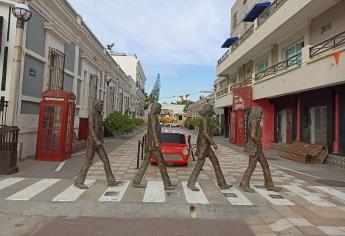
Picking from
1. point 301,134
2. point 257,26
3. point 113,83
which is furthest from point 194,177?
point 113,83

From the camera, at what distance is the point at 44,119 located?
1204 cm

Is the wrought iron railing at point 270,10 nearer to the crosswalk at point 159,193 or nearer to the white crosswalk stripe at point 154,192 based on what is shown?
the crosswalk at point 159,193

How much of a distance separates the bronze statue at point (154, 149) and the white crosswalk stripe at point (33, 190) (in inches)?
83.3

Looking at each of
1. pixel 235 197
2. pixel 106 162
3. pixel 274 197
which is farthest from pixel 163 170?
pixel 274 197

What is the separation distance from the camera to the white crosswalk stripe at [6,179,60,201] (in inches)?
266

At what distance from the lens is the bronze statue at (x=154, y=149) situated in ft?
25.3

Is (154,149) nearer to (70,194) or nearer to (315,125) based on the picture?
(70,194)

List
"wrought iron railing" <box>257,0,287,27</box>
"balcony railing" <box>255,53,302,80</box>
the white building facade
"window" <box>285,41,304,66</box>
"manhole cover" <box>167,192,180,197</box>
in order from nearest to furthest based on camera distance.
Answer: "manhole cover" <box>167,192,180,197</box>
the white building facade
"balcony railing" <box>255,53,302,80</box>
"window" <box>285,41,304,66</box>
"wrought iron railing" <box>257,0,287,27</box>

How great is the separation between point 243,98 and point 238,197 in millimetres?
15479

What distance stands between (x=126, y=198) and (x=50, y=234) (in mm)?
2247

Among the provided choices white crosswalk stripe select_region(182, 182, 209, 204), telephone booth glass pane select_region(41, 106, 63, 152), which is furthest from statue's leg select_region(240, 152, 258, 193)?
telephone booth glass pane select_region(41, 106, 63, 152)

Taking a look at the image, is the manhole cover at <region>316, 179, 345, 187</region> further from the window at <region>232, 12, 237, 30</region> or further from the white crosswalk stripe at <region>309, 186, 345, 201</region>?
the window at <region>232, 12, 237, 30</region>

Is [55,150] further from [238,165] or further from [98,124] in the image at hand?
[238,165]

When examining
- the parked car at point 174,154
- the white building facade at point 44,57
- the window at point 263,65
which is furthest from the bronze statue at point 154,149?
the window at point 263,65
